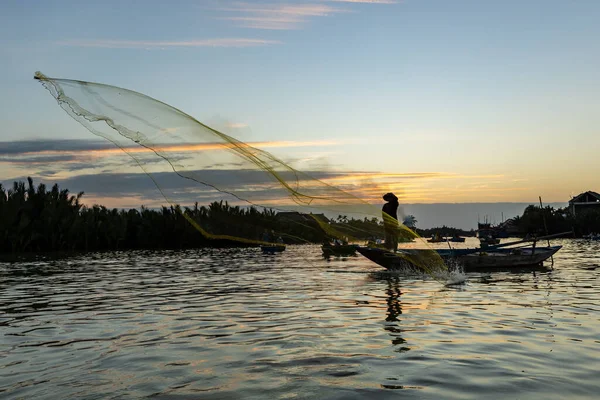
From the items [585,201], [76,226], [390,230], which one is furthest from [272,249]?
[585,201]

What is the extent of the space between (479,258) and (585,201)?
450 feet

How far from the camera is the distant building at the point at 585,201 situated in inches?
5669

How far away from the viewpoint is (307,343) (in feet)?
34.4

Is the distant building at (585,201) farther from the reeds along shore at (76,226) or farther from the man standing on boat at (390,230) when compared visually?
the man standing on boat at (390,230)

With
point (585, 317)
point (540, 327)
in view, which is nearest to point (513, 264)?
point (585, 317)

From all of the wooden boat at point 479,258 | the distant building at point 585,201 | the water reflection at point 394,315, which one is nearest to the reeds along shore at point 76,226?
the wooden boat at point 479,258

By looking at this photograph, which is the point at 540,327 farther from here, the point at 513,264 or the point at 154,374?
the point at 513,264

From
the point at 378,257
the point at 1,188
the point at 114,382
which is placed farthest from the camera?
the point at 1,188

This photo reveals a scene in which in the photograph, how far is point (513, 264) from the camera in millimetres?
28688

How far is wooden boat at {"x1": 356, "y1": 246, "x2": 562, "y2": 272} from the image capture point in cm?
2625

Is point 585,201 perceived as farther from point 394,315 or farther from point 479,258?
point 394,315

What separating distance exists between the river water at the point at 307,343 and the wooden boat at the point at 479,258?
5943mm

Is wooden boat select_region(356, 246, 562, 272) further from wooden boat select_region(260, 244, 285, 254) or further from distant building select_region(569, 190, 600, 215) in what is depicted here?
distant building select_region(569, 190, 600, 215)

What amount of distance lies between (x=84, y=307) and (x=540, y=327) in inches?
495
